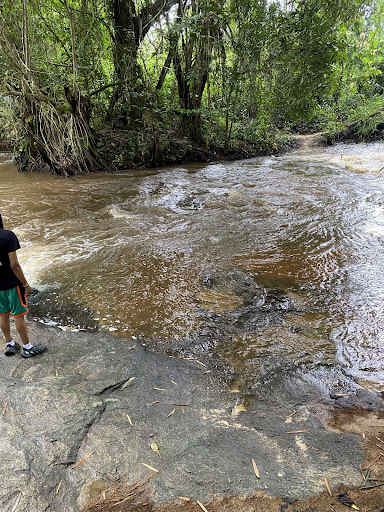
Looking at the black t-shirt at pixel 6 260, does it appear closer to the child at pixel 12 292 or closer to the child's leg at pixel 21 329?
the child at pixel 12 292

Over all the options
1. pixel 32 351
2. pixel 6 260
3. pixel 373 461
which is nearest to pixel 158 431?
pixel 373 461

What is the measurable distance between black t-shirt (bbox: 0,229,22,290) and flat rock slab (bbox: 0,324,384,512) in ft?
2.19

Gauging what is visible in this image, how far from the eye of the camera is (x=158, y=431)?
6.77 feet

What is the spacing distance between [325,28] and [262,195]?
3698 mm

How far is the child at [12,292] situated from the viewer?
2695 millimetres

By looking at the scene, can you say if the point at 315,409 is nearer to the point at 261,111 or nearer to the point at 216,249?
the point at 216,249

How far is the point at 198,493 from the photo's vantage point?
1652mm

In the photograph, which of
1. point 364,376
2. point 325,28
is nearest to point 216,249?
point 364,376

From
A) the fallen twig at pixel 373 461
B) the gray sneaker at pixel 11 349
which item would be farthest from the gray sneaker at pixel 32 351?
the fallen twig at pixel 373 461

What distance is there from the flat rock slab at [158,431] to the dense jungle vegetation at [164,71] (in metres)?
7.02

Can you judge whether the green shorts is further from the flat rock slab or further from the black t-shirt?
the flat rock slab

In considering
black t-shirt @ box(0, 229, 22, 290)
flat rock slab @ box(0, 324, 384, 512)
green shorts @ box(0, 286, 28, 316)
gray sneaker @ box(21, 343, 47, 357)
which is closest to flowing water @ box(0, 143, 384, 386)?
flat rock slab @ box(0, 324, 384, 512)

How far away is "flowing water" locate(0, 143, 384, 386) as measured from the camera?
3.19m

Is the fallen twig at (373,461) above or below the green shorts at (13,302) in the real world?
below
